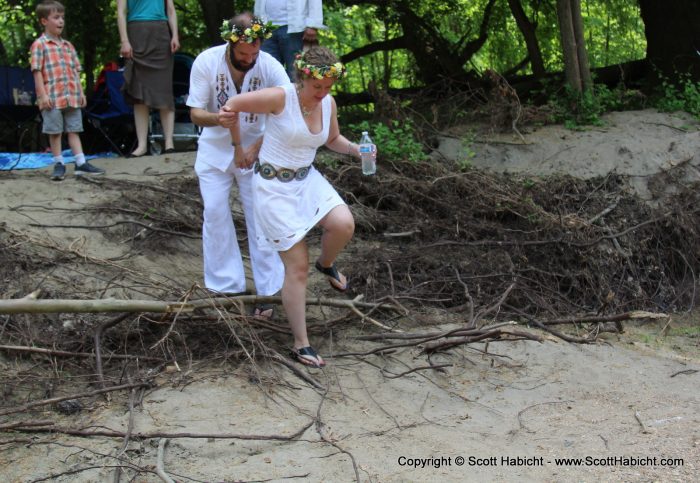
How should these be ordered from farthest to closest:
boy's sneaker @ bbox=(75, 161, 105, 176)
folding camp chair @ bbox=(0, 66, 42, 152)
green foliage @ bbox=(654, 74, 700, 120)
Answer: folding camp chair @ bbox=(0, 66, 42, 152)
green foliage @ bbox=(654, 74, 700, 120)
boy's sneaker @ bbox=(75, 161, 105, 176)

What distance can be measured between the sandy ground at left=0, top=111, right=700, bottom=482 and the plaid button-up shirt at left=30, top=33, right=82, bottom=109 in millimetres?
1365

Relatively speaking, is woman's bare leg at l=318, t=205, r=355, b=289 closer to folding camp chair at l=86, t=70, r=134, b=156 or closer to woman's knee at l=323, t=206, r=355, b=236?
woman's knee at l=323, t=206, r=355, b=236

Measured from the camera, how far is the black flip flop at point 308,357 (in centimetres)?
548

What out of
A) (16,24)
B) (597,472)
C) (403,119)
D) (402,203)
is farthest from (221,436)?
(16,24)

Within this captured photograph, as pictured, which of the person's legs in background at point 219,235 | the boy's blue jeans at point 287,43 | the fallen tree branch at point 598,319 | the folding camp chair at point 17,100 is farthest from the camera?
the folding camp chair at point 17,100

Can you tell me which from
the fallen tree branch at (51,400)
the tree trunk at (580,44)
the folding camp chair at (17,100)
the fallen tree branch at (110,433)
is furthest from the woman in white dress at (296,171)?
the folding camp chair at (17,100)

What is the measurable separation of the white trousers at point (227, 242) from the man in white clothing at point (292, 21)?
2.68 metres

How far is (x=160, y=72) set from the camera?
29.2 ft

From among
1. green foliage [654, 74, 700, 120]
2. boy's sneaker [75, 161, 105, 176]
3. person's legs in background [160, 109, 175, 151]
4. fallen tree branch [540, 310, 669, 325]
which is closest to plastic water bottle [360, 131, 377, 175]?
fallen tree branch [540, 310, 669, 325]

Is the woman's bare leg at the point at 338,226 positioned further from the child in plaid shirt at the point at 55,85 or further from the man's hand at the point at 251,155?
the child in plaid shirt at the point at 55,85

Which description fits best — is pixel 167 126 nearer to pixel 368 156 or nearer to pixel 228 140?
pixel 228 140

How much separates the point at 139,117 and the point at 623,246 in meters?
4.90

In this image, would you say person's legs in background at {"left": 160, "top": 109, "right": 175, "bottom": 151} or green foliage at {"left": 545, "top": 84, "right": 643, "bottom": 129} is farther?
green foliage at {"left": 545, "top": 84, "right": 643, "bottom": 129}

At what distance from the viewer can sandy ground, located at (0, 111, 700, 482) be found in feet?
14.3
